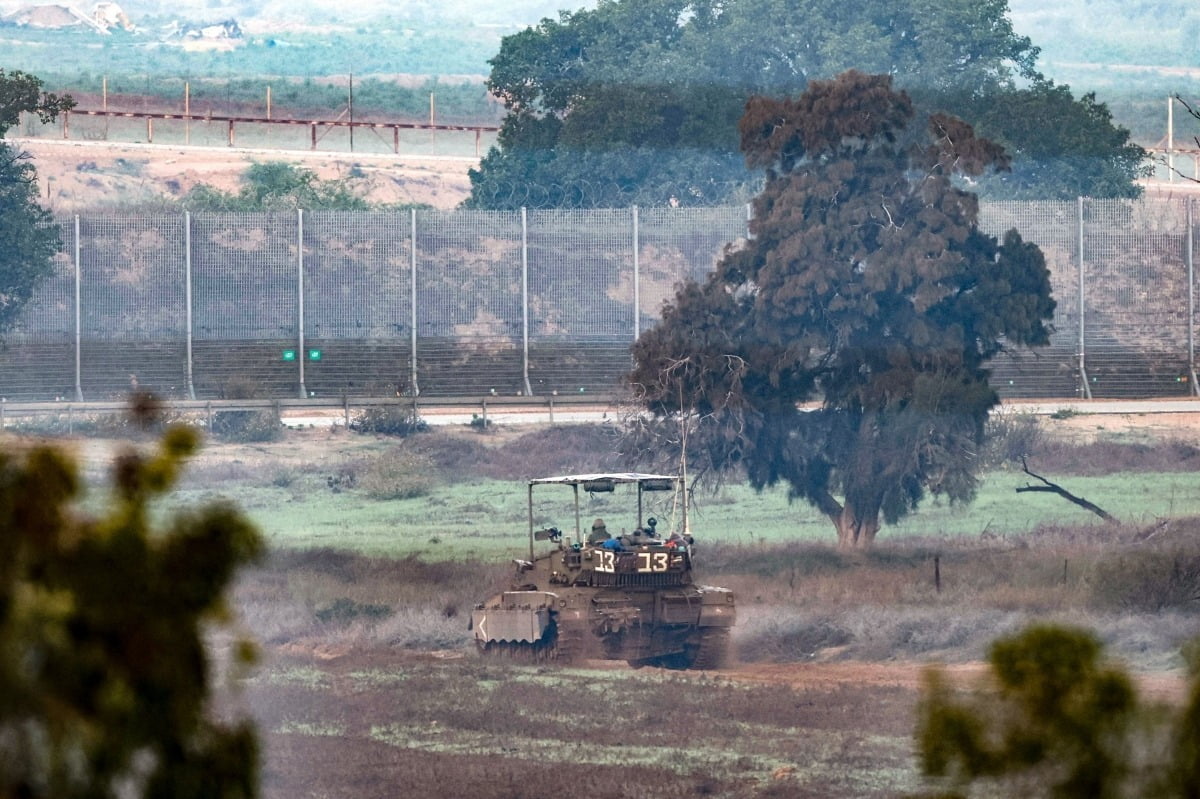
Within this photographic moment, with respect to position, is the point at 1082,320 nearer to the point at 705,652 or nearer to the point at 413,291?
the point at 413,291

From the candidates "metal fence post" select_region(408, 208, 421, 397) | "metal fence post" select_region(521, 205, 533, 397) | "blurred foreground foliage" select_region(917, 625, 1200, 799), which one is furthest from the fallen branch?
"blurred foreground foliage" select_region(917, 625, 1200, 799)

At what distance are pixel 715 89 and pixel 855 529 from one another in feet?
103

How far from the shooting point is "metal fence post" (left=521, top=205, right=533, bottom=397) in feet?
146

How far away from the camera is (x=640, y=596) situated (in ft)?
77.8

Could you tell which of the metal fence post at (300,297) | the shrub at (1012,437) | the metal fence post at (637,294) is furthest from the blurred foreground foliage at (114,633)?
the metal fence post at (300,297)

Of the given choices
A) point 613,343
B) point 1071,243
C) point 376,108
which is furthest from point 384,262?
point 376,108

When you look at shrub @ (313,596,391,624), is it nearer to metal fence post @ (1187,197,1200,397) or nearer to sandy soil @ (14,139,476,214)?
metal fence post @ (1187,197,1200,397)

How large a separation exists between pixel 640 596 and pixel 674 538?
0.90 meters

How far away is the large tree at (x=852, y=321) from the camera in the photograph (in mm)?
33562

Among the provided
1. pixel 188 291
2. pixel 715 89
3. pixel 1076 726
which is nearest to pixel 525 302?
pixel 188 291

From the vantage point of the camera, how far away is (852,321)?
114 ft

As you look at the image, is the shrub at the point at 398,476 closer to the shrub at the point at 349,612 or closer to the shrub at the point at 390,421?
the shrub at the point at 390,421

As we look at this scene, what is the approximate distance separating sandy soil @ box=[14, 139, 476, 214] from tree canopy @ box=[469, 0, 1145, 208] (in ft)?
28.0

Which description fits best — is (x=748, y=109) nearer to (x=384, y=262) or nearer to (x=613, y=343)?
(x=613, y=343)
